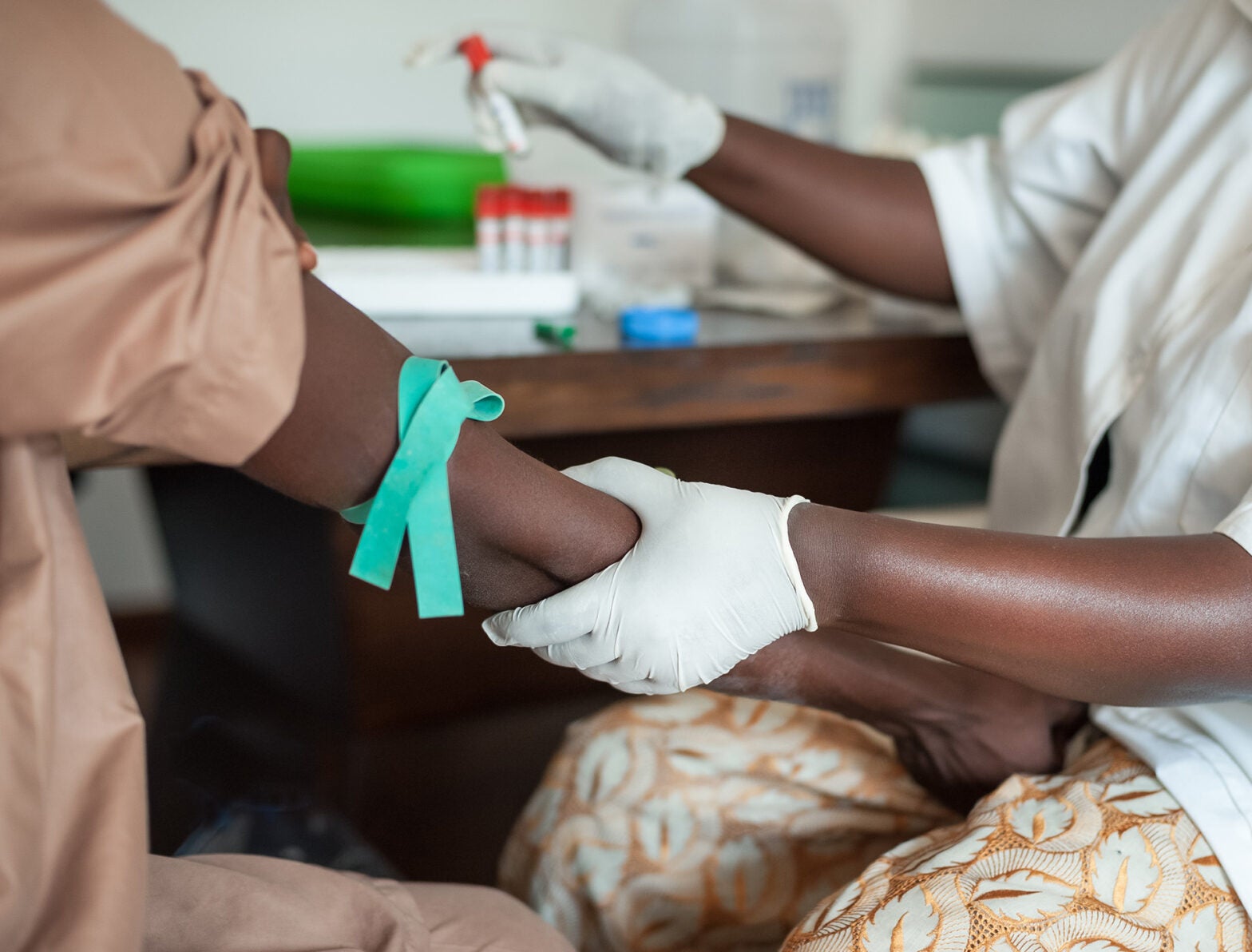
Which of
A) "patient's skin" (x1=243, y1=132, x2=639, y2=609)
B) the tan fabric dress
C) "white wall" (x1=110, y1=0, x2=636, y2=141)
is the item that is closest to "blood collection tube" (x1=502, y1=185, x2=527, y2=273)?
"patient's skin" (x1=243, y1=132, x2=639, y2=609)

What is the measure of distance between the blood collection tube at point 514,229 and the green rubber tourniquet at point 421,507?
638 millimetres

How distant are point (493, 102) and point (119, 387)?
2.22ft

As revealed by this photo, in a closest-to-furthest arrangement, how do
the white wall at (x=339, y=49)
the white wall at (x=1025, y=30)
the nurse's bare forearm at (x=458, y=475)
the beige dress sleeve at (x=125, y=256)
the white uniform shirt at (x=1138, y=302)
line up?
the beige dress sleeve at (x=125, y=256)
the nurse's bare forearm at (x=458, y=475)
the white uniform shirt at (x=1138, y=302)
the white wall at (x=1025, y=30)
the white wall at (x=339, y=49)

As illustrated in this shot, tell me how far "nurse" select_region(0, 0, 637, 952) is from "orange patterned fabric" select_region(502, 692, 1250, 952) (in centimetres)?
27

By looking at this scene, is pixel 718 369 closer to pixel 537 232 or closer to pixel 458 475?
pixel 537 232

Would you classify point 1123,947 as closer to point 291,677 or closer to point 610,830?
point 610,830

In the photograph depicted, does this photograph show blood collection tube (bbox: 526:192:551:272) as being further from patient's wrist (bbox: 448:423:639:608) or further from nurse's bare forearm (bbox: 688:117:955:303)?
patient's wrist (bbox: 448:423:639:608)

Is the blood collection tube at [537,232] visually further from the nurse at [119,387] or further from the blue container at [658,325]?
the nurse at [119,387]

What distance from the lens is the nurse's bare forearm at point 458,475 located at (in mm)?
553

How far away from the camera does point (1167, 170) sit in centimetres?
91

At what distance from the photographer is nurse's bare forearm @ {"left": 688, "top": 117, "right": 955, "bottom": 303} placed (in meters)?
1.09

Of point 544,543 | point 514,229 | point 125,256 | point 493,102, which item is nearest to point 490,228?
point 514,229

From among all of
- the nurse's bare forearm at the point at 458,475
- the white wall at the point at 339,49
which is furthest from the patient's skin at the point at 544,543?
the white wall at the point at 339,49

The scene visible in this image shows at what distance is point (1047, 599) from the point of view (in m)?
0.63
